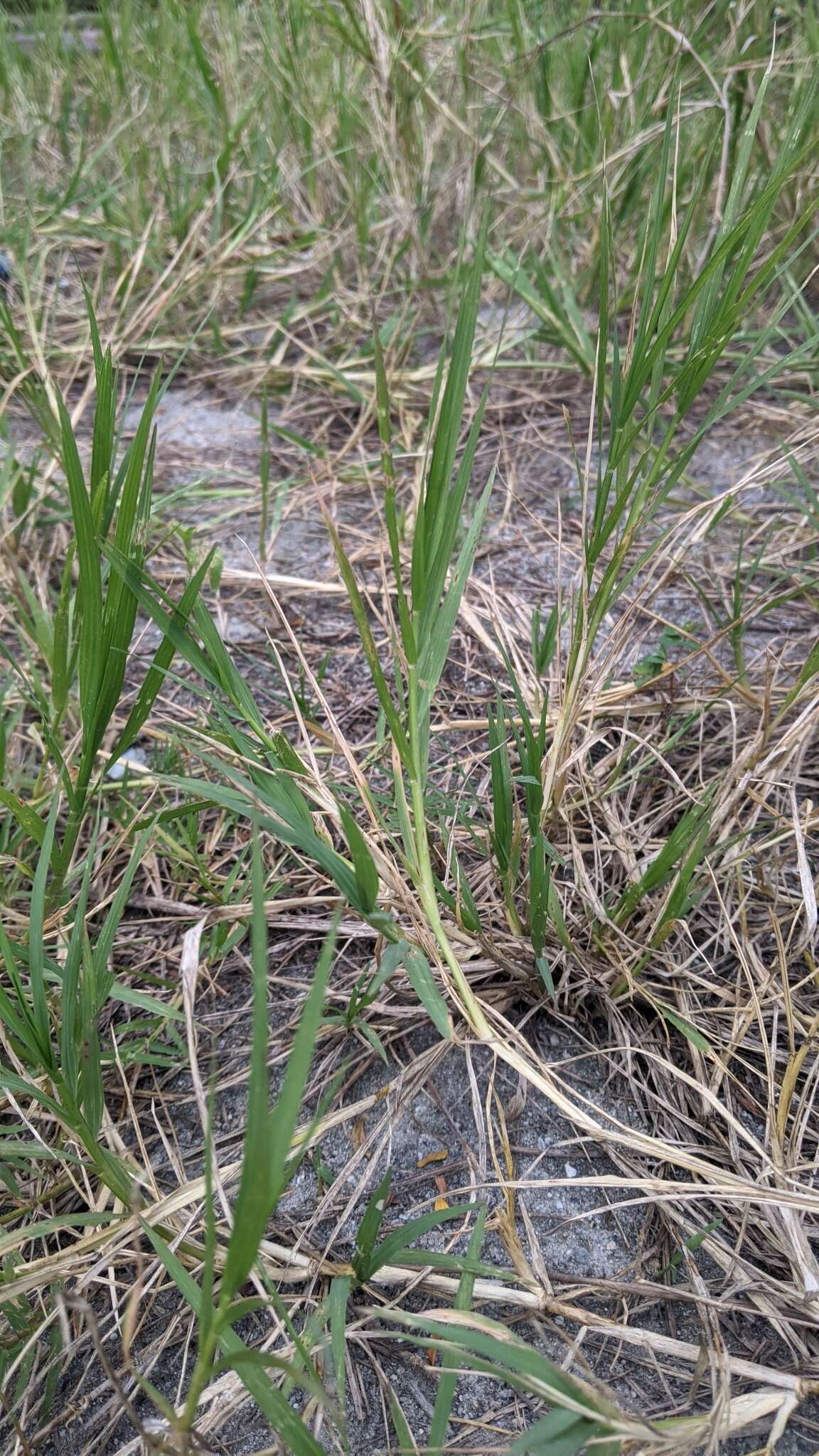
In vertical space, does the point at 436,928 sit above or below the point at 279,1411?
above

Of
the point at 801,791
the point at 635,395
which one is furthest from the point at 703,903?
the point at 635,395

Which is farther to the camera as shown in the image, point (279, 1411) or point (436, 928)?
point (436, 928)

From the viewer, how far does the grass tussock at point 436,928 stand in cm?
69

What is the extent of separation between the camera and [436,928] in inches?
29.9

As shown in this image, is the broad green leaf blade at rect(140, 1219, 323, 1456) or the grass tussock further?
the grass tussock

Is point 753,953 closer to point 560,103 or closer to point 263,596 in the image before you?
point 263,596

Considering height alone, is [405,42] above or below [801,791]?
above

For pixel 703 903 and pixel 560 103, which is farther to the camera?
pixel 560 103

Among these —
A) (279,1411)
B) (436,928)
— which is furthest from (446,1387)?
(436,928)

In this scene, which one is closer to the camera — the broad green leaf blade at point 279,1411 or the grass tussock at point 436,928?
the broad green leaf blade at point 279,1411

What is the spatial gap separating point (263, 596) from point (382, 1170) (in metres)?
0.93

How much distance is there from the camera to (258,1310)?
0.75m

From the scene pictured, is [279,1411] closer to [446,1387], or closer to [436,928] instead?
[446,1387]

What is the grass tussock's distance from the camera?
688mm
